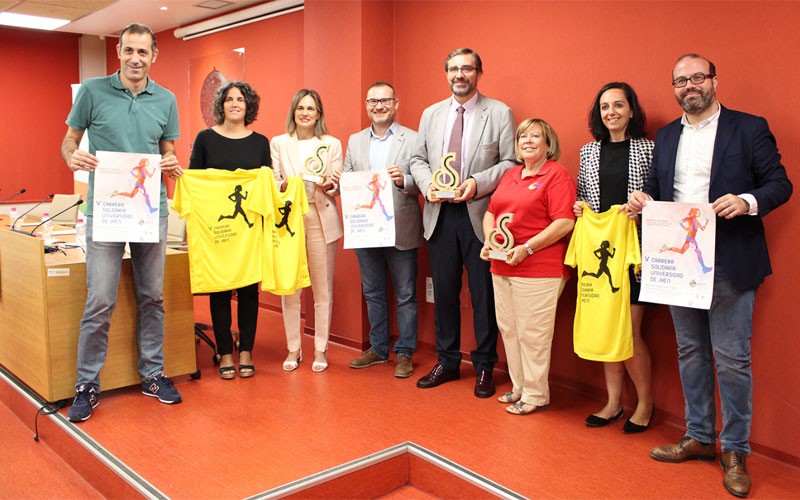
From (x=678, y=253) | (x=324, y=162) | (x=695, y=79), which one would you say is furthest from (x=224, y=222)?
(x=695, y=79)

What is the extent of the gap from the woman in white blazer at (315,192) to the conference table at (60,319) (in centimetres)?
61

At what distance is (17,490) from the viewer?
2805 mm

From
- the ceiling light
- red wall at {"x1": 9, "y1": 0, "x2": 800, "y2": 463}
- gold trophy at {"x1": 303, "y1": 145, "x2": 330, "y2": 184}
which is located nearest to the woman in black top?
gold trophy at {"x1": 303, "y1": 145, "x2": 330, "y2": 184}

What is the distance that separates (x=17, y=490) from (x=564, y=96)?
10.5 feet

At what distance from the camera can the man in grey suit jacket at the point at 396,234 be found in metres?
3.89

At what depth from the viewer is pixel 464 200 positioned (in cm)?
352

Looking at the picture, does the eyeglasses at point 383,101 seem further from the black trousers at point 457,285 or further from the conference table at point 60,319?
the conference table at point 60,319

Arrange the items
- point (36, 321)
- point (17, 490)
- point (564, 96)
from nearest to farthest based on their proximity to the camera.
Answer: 1. point (17, 490)
2. point (36, 321)
3. point (564, 96)

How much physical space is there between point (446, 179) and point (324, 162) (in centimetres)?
77

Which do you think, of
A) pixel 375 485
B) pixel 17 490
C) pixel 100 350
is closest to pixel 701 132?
pixel 375 485

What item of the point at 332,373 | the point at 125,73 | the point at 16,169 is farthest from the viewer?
the point at 16,169

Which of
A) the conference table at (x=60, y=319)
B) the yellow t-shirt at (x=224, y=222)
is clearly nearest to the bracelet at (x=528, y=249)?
the yellow t-shirt at (x=224, y=222)

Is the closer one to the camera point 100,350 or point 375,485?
point 375,485

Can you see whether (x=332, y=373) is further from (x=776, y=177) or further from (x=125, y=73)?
(x=776, y=177)
